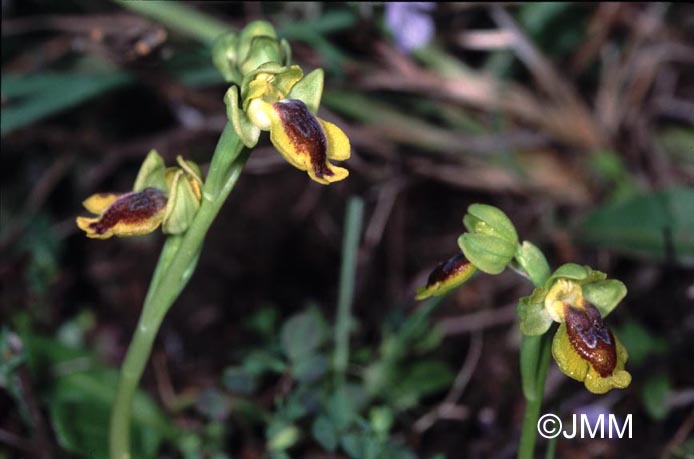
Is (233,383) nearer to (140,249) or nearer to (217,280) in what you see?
(217,280)

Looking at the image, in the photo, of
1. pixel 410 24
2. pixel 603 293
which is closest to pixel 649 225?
pixel 410 24

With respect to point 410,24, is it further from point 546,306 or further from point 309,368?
point 546,306

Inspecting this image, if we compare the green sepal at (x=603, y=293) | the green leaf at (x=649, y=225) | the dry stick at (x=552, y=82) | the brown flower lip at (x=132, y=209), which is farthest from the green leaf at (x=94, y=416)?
the dry stick at (x=552, y=82)

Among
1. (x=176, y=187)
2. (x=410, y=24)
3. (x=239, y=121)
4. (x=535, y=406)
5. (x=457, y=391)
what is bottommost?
(x=457, y=391)

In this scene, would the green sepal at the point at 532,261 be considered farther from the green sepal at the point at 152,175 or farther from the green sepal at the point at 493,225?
the green sepal at the point at 152,175

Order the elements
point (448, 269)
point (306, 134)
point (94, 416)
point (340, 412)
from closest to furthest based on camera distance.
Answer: point (306, 134)
point (448, 269)
point (340, 412)
point (94, 416)
